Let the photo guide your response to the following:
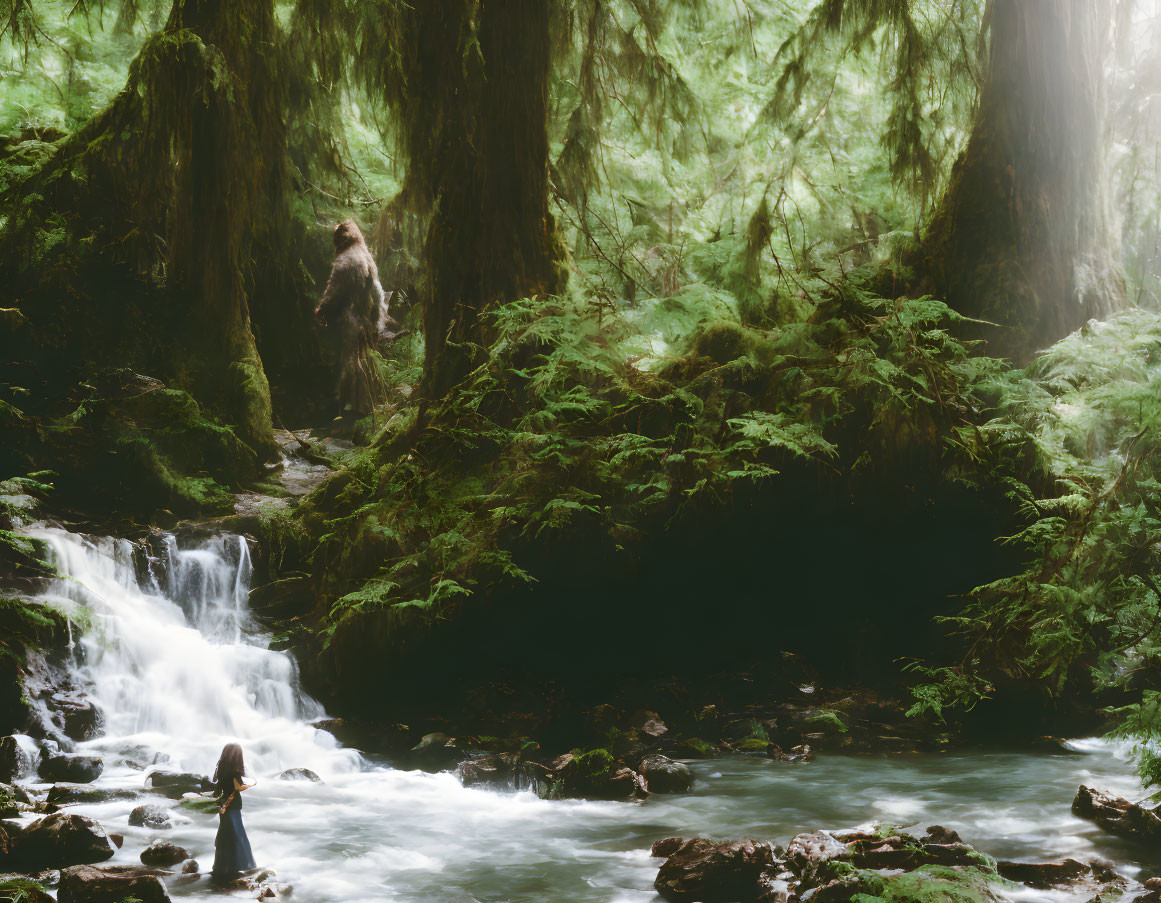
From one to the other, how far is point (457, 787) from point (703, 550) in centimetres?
289


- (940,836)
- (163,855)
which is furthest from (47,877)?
(940,836)

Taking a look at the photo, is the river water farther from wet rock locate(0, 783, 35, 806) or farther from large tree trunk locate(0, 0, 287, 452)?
large tree trunk locate(0, 0, 287, 452)

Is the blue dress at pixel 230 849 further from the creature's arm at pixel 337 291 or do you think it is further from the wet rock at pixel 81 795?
the creature's arm at pixel 337 291

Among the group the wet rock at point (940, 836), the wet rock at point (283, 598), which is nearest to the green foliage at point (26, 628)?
the wet rock at point (283, 598)

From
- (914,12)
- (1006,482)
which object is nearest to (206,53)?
(914,12)

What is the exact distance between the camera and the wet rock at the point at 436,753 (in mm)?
7355

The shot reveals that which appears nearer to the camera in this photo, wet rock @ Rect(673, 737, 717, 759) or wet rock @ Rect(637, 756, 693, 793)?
wet rock @ Rect(637, 756, 693, 793)

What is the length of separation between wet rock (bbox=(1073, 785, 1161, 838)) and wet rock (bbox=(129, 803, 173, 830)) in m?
6.09

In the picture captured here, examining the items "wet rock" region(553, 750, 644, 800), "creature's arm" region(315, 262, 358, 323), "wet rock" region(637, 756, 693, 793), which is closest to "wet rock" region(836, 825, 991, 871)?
"wet rock" region(637, 756, 693, 793)

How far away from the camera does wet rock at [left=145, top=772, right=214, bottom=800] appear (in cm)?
692

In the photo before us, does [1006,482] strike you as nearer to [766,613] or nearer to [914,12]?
[766,613]

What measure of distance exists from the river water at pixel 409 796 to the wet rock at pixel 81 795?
113mm

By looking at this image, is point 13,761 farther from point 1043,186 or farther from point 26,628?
point 1043,186

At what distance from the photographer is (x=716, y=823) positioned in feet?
20.2
